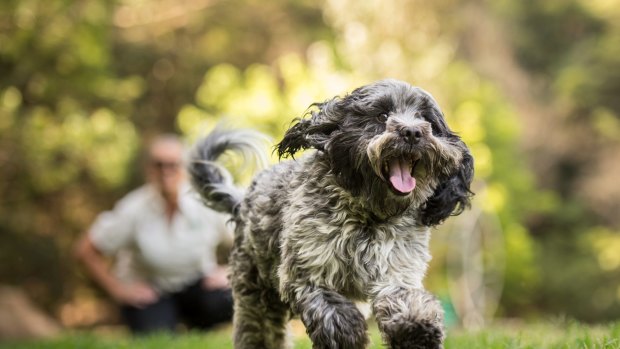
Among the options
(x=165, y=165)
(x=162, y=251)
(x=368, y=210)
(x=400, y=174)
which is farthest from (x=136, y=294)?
(x=400, y=174)

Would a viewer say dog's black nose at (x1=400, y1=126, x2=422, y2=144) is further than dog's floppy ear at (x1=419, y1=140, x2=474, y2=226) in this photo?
No

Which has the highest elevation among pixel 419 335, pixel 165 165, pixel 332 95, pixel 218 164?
pixel 332 95

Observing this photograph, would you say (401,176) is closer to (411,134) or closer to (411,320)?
(411,134)

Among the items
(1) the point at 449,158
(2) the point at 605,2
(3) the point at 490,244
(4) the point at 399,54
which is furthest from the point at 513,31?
(1) the point at 449,158

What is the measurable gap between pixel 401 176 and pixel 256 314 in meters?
1.47

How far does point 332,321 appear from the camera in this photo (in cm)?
387

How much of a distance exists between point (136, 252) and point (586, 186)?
16947mm

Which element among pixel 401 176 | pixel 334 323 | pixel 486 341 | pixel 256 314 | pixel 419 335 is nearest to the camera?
pixel 419 335

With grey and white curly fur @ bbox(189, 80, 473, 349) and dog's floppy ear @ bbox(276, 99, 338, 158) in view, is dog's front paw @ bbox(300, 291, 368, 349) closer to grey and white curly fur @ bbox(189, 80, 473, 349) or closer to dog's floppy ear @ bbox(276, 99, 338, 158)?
grey and white curly fur @ bbox(189, 80, 473, 349)

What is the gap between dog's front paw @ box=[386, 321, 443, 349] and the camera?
369 centimetres

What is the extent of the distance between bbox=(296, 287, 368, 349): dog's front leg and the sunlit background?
6.60 m

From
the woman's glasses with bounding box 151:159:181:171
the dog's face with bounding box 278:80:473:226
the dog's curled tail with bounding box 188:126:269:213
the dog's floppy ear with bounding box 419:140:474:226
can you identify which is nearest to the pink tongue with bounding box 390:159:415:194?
the dog's face with bounding box 278:80:473:226

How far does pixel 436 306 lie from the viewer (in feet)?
12.6

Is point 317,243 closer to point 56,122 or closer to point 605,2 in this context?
point 56,122
